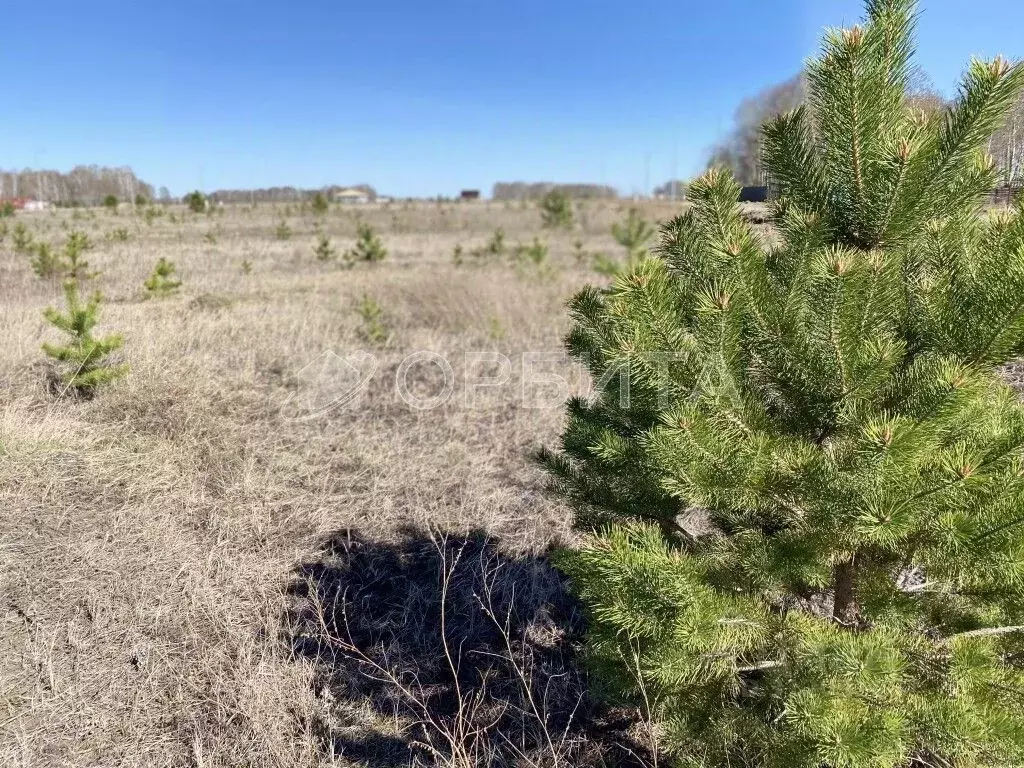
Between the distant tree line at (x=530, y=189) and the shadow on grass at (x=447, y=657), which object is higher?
the distant tree line at (x=530, y=189)

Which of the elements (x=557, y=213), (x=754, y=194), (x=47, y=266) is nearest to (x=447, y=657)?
(x=754, y=194)

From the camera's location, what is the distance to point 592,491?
204 centimetres

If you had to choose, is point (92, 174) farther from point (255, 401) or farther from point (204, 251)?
point (255, 401)

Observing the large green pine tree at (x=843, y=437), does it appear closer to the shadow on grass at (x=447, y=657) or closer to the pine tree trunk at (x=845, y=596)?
the pine tree trunk at (x=845, y=596)

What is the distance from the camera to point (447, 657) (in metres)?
2.57

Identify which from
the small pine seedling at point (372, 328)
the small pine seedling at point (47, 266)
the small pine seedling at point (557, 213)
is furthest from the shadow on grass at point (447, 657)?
the small pine seedling at point (557, 213)

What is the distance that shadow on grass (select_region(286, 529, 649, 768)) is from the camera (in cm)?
255

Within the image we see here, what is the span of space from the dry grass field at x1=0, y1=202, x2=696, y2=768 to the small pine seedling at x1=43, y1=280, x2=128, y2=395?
0.17 meters

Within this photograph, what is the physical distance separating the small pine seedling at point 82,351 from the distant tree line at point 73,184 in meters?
45.7

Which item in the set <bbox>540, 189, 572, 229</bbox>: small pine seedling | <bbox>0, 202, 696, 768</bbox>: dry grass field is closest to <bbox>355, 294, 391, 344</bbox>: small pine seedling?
<bbox>0, 202, 696, 768</bbox>: dry grass field

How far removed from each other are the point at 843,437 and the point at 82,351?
5183 mm

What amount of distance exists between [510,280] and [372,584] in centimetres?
846

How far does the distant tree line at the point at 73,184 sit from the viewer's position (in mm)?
44469

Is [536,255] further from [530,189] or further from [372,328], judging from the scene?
[530,189]
